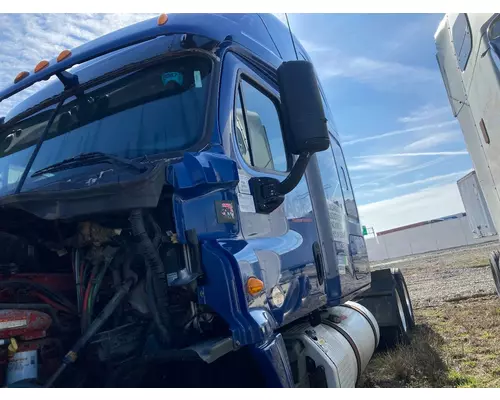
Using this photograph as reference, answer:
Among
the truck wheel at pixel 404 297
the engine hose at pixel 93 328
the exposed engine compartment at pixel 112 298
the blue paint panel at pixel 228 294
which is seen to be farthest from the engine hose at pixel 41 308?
the truck wheel at pixel 404 297

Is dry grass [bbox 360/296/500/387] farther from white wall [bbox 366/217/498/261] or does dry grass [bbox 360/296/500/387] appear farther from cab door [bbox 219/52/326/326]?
white wall [bbox 366/217/498/261]

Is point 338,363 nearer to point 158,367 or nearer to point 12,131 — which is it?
point 158,367

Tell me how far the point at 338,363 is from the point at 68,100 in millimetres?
2484

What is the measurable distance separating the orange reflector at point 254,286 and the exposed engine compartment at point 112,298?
0.21 metres

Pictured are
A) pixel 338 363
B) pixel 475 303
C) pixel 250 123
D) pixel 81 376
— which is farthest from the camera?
pixel 475 303

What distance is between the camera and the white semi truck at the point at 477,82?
4074 mm

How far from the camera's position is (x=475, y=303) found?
23.7ft

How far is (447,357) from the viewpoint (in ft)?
15.0

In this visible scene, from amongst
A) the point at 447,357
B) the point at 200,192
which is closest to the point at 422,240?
the point at 447,357

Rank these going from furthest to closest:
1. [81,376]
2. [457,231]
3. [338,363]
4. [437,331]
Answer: [457,231] → [437,331] → [338,363] → [81,376]

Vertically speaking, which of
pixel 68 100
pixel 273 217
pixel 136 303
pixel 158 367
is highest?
pixel 68 100

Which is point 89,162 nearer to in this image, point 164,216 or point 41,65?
point 164,216

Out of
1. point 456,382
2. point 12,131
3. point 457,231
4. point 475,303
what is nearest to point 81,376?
point 12,131

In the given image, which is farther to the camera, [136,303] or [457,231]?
[457,231]
